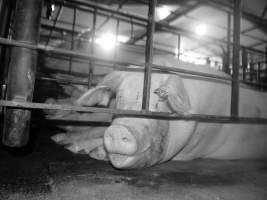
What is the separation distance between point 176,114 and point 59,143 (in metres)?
1.88

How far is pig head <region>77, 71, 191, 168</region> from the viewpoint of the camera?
1.96m

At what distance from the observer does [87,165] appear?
2.21m

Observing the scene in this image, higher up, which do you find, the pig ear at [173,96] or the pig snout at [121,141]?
the pig ear at [173,96]

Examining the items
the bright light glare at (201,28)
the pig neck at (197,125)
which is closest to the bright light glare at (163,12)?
the bright light glare at (201,28)

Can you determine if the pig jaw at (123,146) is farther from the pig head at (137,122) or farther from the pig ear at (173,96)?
the pig ear at (173,96)

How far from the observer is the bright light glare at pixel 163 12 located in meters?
6.64

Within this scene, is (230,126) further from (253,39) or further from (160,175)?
(253,39)

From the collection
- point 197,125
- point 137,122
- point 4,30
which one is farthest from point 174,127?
point 4,30

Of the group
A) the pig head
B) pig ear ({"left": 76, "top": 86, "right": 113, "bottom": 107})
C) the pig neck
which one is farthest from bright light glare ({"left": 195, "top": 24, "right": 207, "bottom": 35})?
pig ear ({"left": 76, "top": 86, "right": 113, "bottom": 107})

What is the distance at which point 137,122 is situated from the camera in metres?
2.20

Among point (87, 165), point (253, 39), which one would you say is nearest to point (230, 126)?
point (87, 165)

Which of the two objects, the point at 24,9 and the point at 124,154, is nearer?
the point at 24,9

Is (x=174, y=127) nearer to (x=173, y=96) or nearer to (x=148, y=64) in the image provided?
(x=173, y=96)

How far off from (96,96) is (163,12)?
522cm
